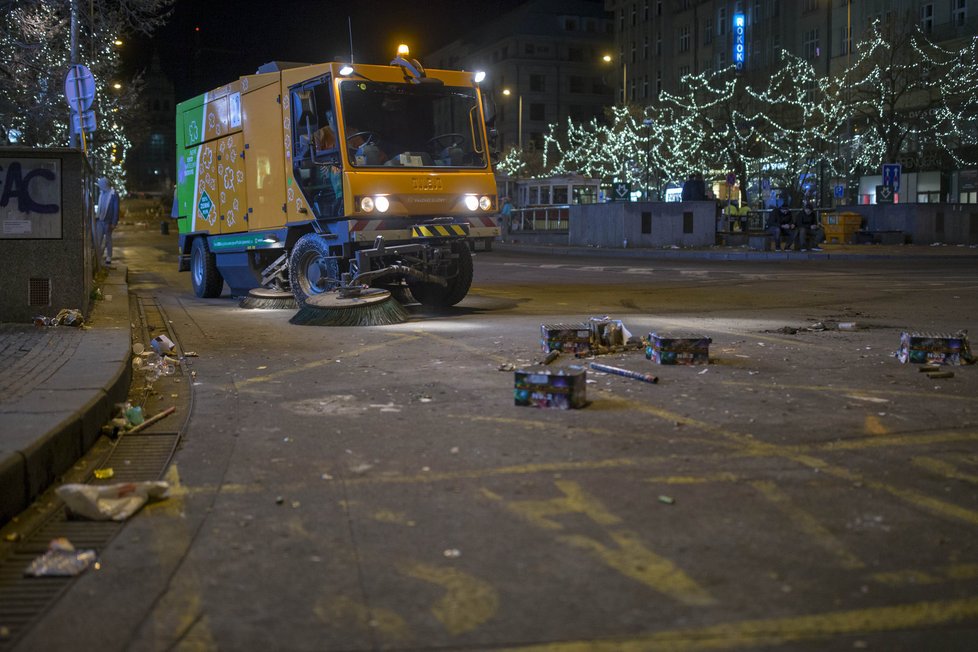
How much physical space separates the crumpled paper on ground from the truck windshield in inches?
344

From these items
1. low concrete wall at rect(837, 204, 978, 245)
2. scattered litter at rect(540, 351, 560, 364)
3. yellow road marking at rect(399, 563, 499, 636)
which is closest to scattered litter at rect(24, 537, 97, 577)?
yellow road marking at rect(399, 563, 499, 636)

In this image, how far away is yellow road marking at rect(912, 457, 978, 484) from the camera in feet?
17.3

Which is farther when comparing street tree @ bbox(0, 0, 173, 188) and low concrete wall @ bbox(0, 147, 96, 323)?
street tree @ bbox(0, 0, 173, 188)

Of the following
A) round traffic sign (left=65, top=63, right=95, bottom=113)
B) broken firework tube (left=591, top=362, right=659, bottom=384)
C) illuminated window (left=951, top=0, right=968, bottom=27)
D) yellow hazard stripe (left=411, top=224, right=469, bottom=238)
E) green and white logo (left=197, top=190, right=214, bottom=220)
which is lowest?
broken firework tube (left=591, top=362, right=659, bottom=384)

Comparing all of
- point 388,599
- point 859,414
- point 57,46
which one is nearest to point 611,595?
point 388,599

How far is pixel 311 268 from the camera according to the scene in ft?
47.1

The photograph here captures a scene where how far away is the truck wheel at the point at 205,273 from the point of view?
17562mm

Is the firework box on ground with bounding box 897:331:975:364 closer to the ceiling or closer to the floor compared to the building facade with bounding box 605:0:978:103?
closer to the floor

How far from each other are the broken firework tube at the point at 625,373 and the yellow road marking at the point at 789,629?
4.68 m

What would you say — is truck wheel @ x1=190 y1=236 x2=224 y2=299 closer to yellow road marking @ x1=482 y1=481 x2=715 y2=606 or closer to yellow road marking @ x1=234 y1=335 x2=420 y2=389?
yellow road marking @ x1=234 y1=335 x2=420 y2=389

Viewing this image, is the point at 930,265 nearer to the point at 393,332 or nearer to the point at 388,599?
the point at 393,332

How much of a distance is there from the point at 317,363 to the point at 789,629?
6637mm

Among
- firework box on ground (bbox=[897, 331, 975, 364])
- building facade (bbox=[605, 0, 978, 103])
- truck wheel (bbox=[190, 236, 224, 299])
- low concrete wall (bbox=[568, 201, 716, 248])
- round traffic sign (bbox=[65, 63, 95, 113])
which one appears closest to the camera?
firework box on ground (bbox=[897, 331, 975, 364])

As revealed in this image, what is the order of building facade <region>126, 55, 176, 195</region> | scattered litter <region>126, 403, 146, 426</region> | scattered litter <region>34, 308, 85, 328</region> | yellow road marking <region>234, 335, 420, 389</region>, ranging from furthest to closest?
building facade <region>126, 55, 176, 195</region> → scattered litter <region>34, 308, 85, 328</region> → yellow road marking <region>234, 335, 420, 389</region> → scattered litter <region>126, 403, 146, 426</region>
